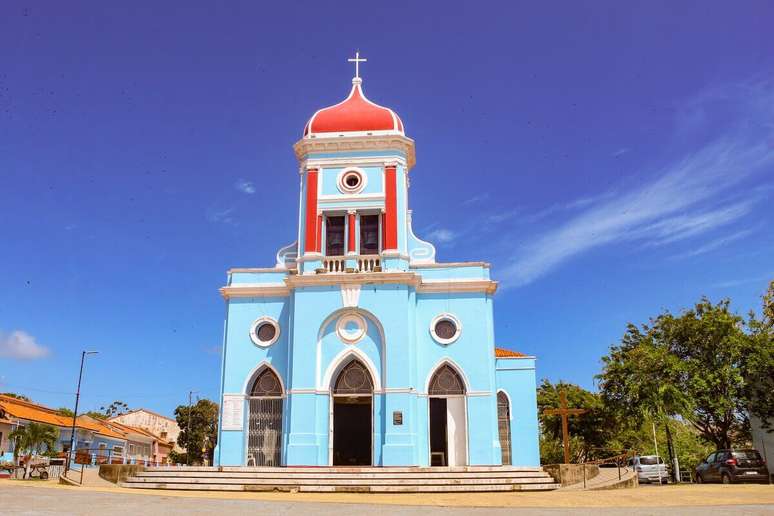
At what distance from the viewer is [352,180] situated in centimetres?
2531

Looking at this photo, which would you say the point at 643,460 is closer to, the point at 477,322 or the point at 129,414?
the point at 477,322

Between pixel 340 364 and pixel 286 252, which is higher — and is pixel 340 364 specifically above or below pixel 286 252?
below

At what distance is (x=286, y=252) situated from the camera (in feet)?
84.0

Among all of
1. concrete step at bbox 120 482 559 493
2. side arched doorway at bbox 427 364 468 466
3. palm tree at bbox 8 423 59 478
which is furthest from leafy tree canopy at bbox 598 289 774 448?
palm tree at bbox 8 423 59 478

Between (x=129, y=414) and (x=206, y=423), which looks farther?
(x=129, y=414)

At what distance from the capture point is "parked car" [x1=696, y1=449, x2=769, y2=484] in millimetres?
21984

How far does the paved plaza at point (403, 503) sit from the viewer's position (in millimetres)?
11328

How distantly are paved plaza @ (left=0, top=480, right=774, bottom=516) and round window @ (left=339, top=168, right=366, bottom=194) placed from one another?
12046mm

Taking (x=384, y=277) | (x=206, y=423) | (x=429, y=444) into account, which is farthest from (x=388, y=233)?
(x=206, y=423)

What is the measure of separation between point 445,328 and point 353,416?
4.93 metres

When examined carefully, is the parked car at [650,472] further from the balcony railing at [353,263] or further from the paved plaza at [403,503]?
the balcony railing at [353,263]

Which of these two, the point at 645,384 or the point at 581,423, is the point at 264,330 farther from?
the point at 581,423

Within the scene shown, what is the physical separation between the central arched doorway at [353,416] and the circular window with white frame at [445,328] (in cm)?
287

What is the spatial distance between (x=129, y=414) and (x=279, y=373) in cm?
4877
